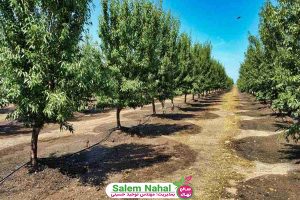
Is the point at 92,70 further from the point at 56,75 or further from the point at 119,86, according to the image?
the point at 119,86

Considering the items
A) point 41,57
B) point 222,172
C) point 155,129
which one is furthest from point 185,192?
point 155,129

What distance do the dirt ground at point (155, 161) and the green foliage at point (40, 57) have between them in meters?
2.81

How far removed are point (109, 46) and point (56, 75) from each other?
908 centimetres

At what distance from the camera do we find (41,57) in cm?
1161

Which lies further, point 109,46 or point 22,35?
point 109,46

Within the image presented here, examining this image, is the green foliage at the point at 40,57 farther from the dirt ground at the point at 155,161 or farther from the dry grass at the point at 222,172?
the dry grass at the point at 222,172

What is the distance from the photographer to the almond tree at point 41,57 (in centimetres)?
1130

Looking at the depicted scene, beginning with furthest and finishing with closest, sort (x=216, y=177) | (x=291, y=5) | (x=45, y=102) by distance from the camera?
(x=291, y=5), (x=216, y=177), (x=45, y=102)

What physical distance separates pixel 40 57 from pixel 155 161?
7625 mm

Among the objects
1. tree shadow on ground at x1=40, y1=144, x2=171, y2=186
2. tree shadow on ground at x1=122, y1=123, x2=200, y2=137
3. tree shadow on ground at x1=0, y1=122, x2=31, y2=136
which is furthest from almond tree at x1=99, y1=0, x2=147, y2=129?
tree shadow on ground at x1=0, y1=122, x2=31, y2=136

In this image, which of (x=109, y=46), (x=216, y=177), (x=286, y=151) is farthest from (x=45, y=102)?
(x=286, y=151)

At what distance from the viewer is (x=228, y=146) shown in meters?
18.7

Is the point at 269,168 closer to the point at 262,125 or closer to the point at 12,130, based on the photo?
the point at 262,125

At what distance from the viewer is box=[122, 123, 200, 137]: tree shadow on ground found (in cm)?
2246
